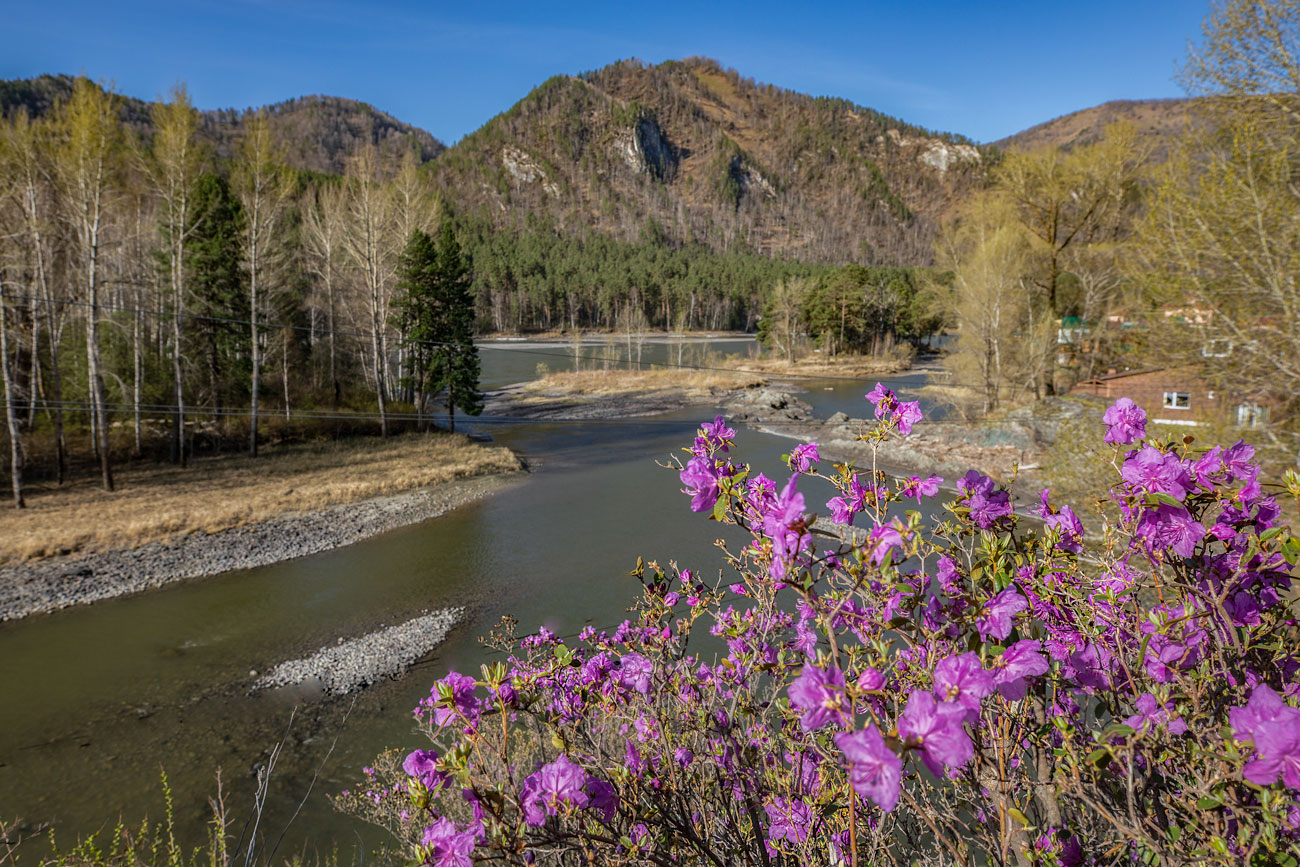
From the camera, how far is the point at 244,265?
2242cm

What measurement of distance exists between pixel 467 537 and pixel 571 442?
35.9ft

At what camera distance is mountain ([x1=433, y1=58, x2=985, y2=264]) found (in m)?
140

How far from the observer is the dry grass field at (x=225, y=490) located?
494 inches

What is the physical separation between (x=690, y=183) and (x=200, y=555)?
184m

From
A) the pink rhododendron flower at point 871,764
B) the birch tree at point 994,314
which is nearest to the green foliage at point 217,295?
the pink rhododendron flower at point 871,764

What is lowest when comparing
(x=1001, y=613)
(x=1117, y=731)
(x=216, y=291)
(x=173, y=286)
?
(x=1117, y=731)

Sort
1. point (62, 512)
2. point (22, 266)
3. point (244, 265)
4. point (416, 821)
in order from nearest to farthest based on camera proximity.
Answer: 1. point (416, 821)
2. point (62, 512)
3. point (22, 266)
4. point (244, 265)

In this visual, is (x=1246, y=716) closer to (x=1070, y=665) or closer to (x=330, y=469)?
(x=1070, y=665)

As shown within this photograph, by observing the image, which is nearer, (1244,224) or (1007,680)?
(1007,680)

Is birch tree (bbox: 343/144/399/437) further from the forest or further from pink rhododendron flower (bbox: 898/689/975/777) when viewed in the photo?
pink rhododendron flower (bbox: 898/689/975/777)

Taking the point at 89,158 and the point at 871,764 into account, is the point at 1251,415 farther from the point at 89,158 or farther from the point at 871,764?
the point at 89,158

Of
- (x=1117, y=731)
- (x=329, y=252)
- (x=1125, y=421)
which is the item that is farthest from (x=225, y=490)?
(x=1117, y=731)

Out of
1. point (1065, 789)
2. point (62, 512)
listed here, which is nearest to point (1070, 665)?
point (1065, 789)

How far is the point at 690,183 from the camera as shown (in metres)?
179
